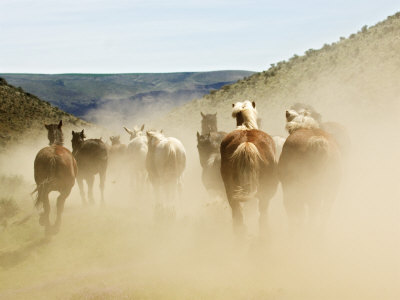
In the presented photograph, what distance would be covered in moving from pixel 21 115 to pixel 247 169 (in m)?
47.1

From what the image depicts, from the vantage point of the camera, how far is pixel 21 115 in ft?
162

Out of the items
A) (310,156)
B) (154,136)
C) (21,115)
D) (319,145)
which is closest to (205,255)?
(310,156)

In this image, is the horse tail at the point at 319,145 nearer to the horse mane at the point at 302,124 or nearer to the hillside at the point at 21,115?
the horse mane at the point at 302,124

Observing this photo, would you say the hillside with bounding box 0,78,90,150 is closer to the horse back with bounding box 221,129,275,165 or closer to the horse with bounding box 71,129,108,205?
the horse with bounding box 71,129,108,205

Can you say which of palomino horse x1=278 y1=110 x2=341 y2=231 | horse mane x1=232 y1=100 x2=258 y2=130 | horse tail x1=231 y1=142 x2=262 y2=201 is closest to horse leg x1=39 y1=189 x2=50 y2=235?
horse mane x1=232 y1=100 x2=258 y2=130

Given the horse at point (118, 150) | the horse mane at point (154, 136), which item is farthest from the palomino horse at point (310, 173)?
the horse at point (118, 150)

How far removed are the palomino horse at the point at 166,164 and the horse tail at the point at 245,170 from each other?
19.1 ft

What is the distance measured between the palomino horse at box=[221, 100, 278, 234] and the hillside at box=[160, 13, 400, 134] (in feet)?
63.9

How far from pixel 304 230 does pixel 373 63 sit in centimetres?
3249

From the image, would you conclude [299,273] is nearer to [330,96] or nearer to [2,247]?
[2,247]

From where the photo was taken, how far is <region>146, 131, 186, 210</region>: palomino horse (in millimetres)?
13602

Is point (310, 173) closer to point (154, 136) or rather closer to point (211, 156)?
point (211, 156)

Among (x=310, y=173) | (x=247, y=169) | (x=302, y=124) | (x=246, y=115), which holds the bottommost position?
(x=310, y=173)

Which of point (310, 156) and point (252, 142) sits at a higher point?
point (252, 142)
